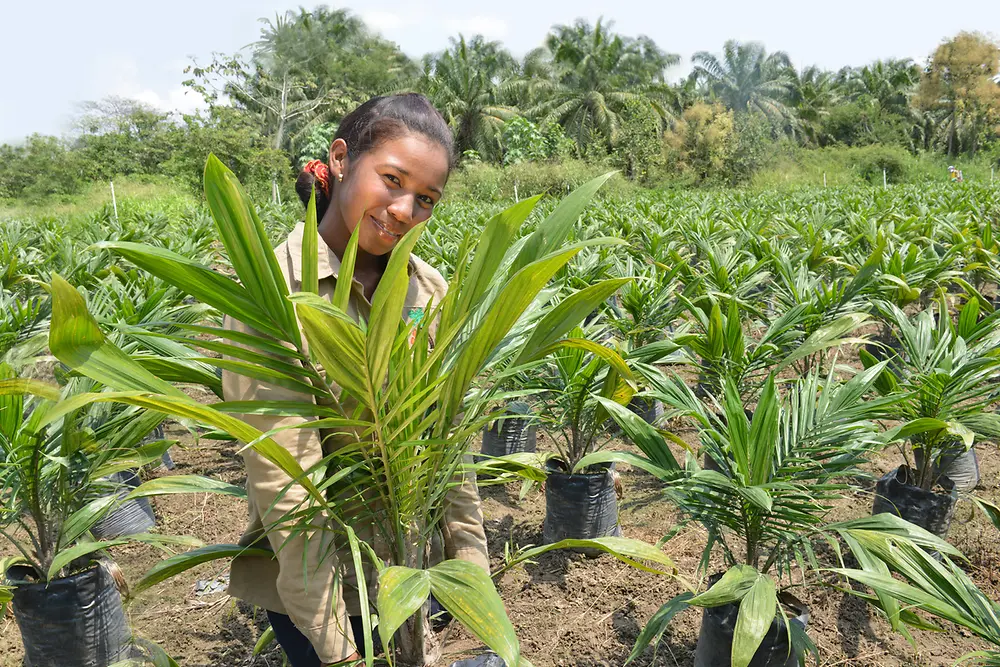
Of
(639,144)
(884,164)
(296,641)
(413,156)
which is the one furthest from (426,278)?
(884,164)

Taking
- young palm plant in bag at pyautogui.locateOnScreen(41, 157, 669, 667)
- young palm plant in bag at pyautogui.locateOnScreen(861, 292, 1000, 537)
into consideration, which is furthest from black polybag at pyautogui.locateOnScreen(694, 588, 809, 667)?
young palm plant in bag at pyautogui.locateOnScreen(41, 157, 669, 667)

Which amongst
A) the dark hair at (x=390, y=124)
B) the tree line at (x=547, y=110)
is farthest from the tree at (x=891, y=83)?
the dark hair at (x=390, y=124)

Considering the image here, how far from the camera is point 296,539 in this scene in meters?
0.97

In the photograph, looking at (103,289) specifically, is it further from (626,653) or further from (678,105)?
(678,105)

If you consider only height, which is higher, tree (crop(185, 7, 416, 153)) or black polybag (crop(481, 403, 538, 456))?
tree (crop(185, 7, 416, 153))

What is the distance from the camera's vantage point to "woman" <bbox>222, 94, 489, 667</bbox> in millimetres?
946

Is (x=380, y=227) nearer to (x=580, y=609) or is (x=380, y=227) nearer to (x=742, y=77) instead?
(x=580, y=609)

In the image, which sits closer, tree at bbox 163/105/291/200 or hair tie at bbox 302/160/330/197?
hair tie at bbox 302/160/330/197

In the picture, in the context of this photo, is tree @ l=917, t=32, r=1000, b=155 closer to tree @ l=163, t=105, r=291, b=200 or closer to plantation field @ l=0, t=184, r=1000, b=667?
tree @ l=163, t=105, r=291, b=200

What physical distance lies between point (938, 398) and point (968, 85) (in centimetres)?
3396

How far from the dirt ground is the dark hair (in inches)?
38.9

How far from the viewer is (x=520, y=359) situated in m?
0.86

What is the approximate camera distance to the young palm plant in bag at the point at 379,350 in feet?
2.07

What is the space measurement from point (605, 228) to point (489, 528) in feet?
13.2
